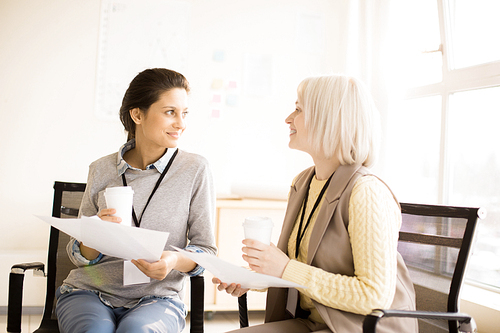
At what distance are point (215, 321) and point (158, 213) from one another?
5.15ft

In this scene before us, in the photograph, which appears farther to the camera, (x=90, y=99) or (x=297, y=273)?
(x=90, y=99)

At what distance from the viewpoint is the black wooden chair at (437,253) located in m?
1.29

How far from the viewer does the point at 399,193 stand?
2906mm

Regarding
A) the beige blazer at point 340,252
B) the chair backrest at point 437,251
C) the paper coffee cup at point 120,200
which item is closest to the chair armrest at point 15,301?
the paper coffee cup at point 120,200

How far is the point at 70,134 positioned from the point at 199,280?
215 centimetres

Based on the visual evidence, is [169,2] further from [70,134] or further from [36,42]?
[70,134]

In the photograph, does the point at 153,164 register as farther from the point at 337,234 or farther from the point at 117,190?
Result: the point at 337,234

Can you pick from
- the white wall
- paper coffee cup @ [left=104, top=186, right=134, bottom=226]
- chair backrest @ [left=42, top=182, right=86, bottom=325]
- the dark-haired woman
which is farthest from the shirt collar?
the white wall

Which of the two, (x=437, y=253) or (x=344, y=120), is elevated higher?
(x=344, y=120)

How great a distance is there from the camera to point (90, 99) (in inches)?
123

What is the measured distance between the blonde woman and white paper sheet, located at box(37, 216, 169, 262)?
27 cm

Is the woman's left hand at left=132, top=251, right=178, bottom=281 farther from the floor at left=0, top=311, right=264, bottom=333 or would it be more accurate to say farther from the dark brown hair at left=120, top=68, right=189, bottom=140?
the floor at left=0, top=311, right=264, bottom=333

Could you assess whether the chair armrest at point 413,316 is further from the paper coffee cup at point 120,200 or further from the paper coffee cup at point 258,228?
the paper coffee cup at point 120,200

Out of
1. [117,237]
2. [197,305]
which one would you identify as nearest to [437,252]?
[197,305]
